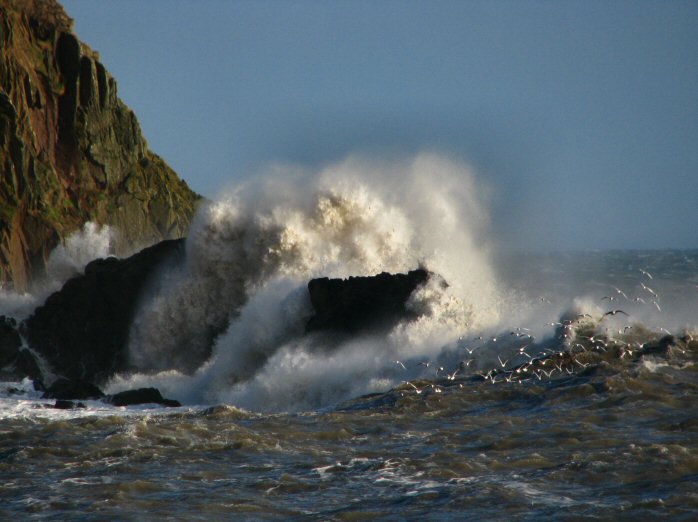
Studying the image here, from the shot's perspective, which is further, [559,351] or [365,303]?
[365,303]

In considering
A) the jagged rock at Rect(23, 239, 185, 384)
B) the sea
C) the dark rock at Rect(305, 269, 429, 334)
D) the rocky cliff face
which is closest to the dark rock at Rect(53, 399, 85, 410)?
the sea

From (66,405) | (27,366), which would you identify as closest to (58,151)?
(27,366)

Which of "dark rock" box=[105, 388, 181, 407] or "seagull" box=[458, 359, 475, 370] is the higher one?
"seagull" box=[458, 359, 475, 370]

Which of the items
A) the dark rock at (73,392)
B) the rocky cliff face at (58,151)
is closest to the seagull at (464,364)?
the dark rock at (73,392)

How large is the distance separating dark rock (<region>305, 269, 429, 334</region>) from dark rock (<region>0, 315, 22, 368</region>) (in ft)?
28.2

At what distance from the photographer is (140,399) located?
69.3ft

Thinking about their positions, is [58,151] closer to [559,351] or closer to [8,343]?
[8,343]

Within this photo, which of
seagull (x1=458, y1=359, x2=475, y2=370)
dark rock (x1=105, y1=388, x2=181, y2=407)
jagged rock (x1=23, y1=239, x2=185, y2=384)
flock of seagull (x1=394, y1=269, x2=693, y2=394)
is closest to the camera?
flock of seagull (x1=394, y1=269, x2=693, y2=394)

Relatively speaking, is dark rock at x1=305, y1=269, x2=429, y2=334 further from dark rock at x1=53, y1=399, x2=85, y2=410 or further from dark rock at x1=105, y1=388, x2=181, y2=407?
dark rock at x1=53, y1=399, x2=85, y2=410

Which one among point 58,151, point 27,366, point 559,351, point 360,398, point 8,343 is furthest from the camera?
point 58,151

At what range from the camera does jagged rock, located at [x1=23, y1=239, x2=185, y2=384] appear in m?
28.4

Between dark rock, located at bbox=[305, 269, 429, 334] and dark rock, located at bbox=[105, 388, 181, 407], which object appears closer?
dark rock, located at bbox=[105, 388, 181, 407]

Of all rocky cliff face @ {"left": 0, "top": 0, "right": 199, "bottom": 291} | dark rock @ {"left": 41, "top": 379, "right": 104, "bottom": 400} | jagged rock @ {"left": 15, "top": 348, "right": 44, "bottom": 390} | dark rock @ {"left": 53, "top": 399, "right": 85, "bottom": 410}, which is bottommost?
dark rock @ {"left": 53, "top": 399, "right": 85, "bottom": 410}

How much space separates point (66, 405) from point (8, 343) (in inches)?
317
